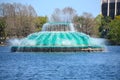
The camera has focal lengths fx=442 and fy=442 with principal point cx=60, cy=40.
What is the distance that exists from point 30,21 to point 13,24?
369 cm

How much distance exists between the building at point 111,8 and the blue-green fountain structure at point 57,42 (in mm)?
64846

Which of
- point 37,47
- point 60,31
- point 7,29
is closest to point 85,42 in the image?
point 60,31

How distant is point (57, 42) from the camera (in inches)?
2176

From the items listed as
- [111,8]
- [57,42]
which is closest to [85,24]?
[111,8]

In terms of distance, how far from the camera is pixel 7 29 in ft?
306

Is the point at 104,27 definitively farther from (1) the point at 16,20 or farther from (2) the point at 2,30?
(2) the point at 2,30

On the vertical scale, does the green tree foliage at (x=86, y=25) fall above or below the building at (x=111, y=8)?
below

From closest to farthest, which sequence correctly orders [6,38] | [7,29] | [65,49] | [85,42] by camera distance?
[65,49], [85,42], [7,29], [6,38]

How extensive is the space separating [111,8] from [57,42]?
70.8 m

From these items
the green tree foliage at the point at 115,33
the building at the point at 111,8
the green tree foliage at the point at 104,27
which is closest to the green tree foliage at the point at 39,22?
the green tree foliage at the point at 104,27

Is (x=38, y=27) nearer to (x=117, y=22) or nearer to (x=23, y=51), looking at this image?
(x=117, y=22)

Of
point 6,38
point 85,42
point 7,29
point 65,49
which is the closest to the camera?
point 65,49

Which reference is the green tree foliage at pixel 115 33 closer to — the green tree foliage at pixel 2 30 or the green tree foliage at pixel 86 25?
the green tree foliage at pixel 86 25

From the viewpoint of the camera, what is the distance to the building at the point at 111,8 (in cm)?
12206
